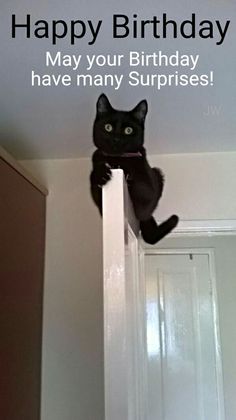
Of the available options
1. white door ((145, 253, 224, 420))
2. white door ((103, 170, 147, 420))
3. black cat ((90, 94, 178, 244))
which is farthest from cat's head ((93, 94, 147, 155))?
white door ((145, 253, 224, 420))

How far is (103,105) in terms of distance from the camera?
146 centimetres

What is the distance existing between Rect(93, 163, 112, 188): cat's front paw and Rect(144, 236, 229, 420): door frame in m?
0.76

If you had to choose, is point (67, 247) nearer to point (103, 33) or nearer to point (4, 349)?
point (4, 349)

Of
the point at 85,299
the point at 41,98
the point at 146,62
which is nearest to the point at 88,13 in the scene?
the point at 146,62

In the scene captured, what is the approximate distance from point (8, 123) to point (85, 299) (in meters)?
0.83

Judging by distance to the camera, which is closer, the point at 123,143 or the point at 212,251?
the point at 123,143

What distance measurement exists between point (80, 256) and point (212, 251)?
0.72m

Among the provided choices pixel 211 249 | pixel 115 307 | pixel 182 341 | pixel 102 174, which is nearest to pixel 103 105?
pixel 102 174

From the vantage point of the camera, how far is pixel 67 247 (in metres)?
2.00

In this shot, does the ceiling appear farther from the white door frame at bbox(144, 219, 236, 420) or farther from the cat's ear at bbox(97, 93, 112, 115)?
the white door frame at bbox(144, 219, 236, 420)

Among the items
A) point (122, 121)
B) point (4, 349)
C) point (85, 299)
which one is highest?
point (122, 121)

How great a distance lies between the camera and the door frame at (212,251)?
1965 millimetres

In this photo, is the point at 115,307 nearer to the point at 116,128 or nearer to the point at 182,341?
the point at 116,128

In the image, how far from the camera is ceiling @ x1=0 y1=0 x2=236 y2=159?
3.59 ft
